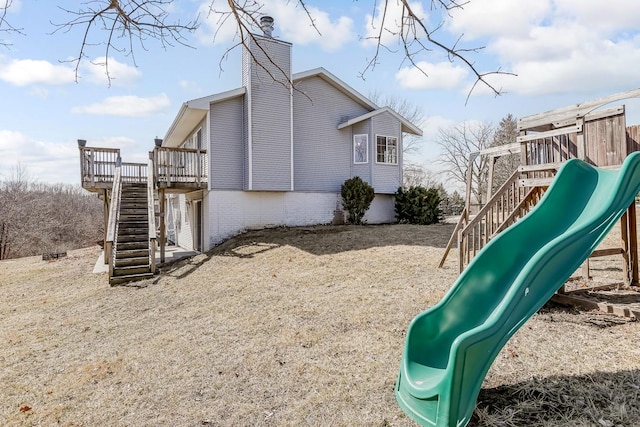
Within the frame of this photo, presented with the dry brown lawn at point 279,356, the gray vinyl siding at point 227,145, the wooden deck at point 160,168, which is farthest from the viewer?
the gray vinyl siding at point 227,145

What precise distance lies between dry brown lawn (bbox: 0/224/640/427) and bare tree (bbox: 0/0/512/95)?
2.71 meters

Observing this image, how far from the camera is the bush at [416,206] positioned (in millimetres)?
16078

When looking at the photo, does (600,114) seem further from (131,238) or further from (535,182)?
(131,238)

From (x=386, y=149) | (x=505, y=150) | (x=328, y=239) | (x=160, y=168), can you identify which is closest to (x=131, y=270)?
(x=160, y=168)

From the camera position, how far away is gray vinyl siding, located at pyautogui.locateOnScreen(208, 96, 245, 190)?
42.6 feet

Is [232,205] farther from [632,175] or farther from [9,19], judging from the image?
[632,175]

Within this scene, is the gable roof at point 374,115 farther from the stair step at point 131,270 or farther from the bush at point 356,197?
the stair step at point 131,270

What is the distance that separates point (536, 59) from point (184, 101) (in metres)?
10.8

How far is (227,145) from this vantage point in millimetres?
13250

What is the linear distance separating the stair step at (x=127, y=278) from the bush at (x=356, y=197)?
7.93 metres

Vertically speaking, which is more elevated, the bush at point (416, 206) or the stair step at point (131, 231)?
the bush at point (416, 206)

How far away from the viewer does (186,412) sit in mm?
3416

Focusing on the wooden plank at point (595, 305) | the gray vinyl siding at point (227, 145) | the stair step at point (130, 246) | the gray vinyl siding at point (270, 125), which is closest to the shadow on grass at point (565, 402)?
the wooden plank at point (595, 305)

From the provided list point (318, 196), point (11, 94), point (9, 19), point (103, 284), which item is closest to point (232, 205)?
point (318, 196)
